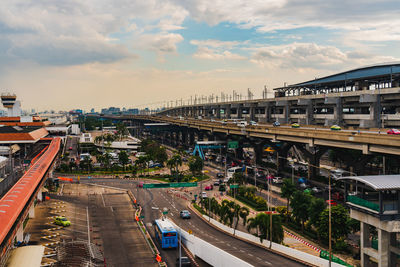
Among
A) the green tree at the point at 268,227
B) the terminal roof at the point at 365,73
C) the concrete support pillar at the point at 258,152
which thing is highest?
the terminal roof at the point at 365,73

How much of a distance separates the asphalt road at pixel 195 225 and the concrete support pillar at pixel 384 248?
822cm

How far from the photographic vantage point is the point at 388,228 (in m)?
34.1

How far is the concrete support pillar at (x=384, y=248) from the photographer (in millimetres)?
34750

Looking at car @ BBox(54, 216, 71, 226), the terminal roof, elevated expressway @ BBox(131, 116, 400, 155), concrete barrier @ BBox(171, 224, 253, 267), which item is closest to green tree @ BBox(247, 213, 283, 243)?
concrete barrier @ BBox(171, 224, 253, 267)

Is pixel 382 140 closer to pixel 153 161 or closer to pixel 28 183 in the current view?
pixel 28 183

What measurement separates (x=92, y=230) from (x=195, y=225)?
15.5 meters

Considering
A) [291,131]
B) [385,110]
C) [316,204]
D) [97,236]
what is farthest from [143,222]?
[385,110]

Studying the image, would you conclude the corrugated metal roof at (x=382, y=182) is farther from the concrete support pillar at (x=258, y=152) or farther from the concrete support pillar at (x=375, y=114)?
the concrete support pillar at (x=258, y=152)

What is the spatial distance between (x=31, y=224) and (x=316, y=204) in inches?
1632

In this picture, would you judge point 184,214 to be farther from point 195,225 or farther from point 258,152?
point 258,152

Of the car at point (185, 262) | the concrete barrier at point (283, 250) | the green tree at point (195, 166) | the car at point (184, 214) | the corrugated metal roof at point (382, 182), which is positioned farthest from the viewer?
the green tree at point (195, 166)

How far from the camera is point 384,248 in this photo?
3488 cm

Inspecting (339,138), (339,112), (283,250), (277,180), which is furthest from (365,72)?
(283,250)

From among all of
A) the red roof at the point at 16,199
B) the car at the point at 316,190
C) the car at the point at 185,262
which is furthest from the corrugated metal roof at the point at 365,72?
the red roof at the point at 16,199
